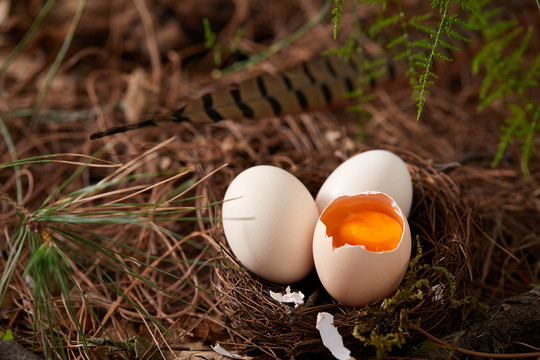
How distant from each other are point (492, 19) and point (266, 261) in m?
1.46

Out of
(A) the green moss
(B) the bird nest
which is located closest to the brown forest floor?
(B) the bird nest

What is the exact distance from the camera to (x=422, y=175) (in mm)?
1365

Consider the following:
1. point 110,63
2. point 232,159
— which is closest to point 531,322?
point 232,159

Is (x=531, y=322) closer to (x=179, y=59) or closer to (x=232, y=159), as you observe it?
(x=232, y=159)

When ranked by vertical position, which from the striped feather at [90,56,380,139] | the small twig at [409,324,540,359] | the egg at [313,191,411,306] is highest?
the striped feather at [90,56,380,139]

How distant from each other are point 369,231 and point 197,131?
0.89 m

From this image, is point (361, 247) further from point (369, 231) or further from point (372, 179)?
point (372, 179)

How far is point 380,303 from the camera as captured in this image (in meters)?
1.03

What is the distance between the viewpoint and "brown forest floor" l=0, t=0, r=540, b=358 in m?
1.31

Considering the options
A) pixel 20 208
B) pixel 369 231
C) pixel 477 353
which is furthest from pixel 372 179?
pixel 20 208

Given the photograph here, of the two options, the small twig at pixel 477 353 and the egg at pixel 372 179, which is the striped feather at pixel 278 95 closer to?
the egg at pixel 372 179

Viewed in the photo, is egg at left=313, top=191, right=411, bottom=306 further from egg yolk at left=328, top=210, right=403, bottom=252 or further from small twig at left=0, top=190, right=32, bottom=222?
small twig at left=0, top=190, right=32, bottom=222

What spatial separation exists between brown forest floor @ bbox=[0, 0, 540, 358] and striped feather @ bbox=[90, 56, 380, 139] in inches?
5.4

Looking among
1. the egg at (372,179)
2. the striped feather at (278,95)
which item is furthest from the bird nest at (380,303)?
the striped feather at (278,95)
